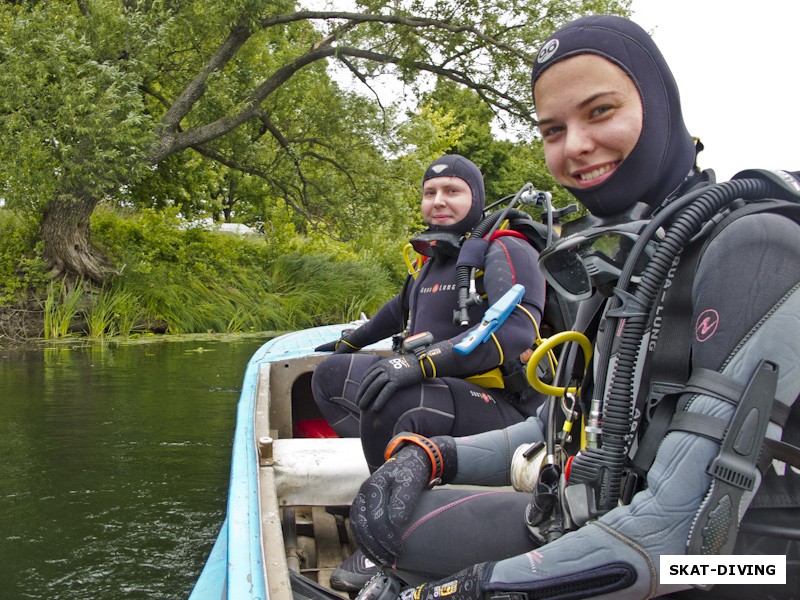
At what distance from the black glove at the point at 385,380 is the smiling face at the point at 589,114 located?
125cm

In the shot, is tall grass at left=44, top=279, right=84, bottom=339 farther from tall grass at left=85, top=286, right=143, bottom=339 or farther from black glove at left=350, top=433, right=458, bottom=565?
A: black glove at left=350, top=433, right=458, bottom=565

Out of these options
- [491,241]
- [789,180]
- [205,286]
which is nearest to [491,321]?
[491,241]

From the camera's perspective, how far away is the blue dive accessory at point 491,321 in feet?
8.86

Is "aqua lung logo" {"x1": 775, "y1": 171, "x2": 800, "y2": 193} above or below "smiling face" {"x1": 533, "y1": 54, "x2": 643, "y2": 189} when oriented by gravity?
below

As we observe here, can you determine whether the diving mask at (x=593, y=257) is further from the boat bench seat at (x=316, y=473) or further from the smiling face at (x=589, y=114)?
the boat bench seat at (x=316, y=473)

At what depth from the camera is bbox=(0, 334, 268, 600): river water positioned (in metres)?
3.65

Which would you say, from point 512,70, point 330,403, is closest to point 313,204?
point 512,70

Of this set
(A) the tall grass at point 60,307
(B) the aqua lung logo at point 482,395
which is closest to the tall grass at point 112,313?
(A) the tall grass at point 60,307

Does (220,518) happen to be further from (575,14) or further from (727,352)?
(575,14)

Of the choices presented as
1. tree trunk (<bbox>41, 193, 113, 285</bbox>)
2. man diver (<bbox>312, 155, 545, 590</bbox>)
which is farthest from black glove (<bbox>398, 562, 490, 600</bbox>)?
tree trunk (<bbox>41, 193, 113, 285</bbox>)

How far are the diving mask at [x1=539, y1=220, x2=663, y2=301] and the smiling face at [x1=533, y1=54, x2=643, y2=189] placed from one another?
0.42ft

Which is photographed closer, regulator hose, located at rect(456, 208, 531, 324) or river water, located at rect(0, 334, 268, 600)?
regulator hose, located at rect(456, 208, 531, 324)

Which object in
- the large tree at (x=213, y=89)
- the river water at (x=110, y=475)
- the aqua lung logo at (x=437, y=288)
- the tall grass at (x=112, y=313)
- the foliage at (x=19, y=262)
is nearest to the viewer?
the aqua lung logo at (x=437, y=288)

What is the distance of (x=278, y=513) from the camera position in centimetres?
227
